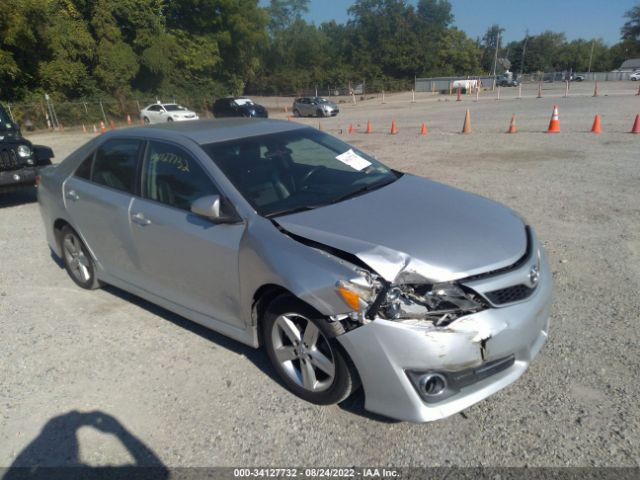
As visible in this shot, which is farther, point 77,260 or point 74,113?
point 74,113

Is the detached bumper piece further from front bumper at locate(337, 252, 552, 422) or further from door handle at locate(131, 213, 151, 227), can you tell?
door handle at locate(131, 213, 151, 227)

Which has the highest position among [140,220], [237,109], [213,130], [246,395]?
[213,130]

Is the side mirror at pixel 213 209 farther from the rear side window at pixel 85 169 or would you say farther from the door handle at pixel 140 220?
the rear side window at pixel 85 169

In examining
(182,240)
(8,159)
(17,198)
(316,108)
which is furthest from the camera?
(316,108)

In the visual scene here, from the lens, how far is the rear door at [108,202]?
3924 millimetres

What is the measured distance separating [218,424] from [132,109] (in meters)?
41.4

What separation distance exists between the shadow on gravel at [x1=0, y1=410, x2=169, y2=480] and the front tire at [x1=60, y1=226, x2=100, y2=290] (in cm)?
192

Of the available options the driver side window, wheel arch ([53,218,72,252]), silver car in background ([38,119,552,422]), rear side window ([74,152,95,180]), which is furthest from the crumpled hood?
wheel arch ([53,218,72,252])

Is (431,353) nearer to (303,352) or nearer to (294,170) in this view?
(303,352)

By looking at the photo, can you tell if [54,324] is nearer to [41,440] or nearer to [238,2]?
[41,440]

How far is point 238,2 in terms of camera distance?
49344mm

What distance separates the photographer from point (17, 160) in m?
8.20

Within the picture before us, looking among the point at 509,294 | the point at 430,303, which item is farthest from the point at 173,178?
the point at 509,294

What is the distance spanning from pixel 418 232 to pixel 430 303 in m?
0.50
